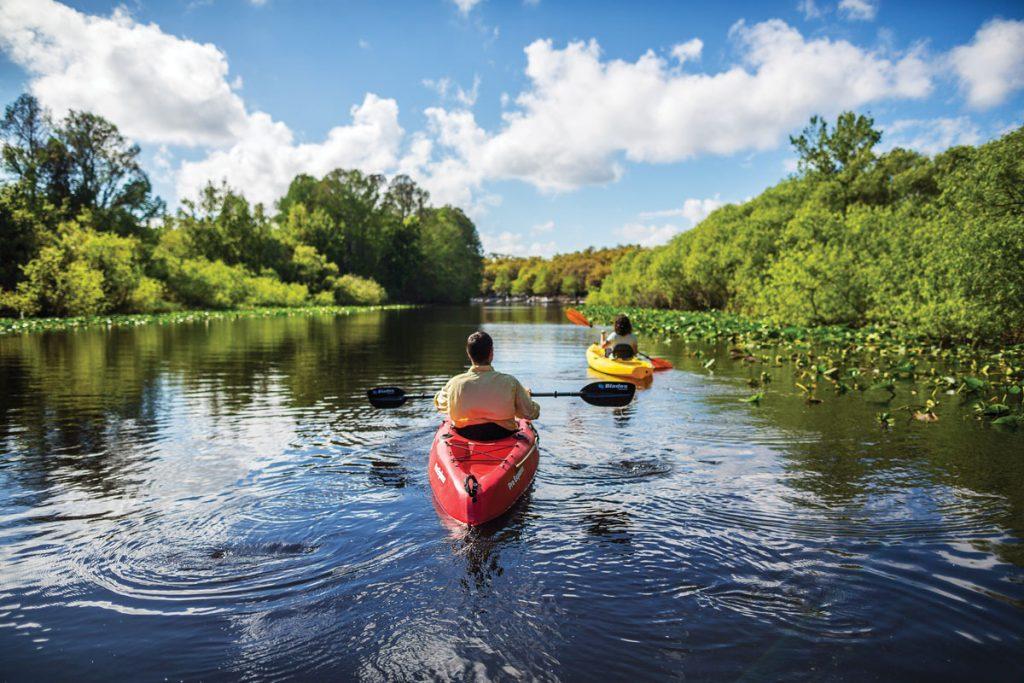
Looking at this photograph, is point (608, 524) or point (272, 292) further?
point (272, 292)

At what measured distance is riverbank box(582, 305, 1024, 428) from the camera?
41.3ft

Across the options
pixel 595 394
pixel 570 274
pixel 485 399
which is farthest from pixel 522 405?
pixel 570 274

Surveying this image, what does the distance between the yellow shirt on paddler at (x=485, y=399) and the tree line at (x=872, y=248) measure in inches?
618

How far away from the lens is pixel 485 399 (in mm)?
6887

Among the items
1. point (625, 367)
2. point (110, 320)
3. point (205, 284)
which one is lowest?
point (110, 320)

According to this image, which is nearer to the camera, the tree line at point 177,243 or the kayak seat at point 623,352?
the kayak seat at point 623,352

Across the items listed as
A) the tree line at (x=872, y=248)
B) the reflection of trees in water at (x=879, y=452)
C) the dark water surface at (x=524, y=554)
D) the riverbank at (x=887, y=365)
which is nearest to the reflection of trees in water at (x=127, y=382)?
the dark water surface at (x=524, y=554)

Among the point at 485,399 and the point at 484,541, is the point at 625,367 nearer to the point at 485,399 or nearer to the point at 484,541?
the point at 485,399

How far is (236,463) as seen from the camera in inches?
331

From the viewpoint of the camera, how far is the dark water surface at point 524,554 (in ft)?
13.1

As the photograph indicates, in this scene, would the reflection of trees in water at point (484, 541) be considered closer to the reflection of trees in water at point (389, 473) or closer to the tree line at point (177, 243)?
the reflection of trees in water at point (389, 473)

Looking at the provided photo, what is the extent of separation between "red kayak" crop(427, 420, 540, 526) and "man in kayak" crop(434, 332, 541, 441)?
151 mm

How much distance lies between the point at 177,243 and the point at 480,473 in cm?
7342

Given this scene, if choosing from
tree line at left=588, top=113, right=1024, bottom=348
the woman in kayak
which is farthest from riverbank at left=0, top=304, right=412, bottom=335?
tree line at left=588, top=113, right=1024, bottom=348
